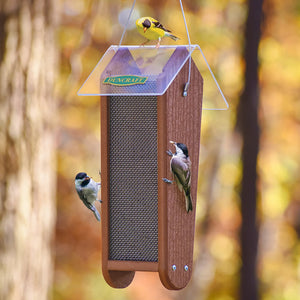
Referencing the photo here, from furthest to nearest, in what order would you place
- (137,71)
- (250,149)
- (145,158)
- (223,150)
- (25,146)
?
(223,150) → (250,149) → (25,146) → (145,158) → (137,71)

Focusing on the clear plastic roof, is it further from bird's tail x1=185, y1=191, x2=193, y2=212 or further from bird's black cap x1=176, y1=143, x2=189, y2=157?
bird's tail x1=185, y1=191, x2=193, y2=212

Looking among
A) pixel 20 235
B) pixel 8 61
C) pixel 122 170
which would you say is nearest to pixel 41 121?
pixel 8 61

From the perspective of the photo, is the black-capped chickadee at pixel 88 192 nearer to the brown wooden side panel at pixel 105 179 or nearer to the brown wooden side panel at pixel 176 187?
the brown wooden side panel at pixel 105 179

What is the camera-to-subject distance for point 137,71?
289 cm

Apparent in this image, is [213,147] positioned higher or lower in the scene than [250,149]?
lower

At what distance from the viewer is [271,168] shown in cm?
1115

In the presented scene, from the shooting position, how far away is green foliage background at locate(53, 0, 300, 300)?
390 inches

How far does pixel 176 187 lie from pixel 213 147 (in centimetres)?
803

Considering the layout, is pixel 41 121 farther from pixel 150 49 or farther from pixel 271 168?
pixel 271 168

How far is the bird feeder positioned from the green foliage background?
6278 millimetres

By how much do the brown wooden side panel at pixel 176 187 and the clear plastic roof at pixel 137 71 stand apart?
0.09 meters

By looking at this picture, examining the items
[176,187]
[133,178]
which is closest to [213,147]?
[133,178]

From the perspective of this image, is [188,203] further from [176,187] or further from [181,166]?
[181,166]

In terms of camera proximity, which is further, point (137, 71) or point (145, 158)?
point (145, 158)
